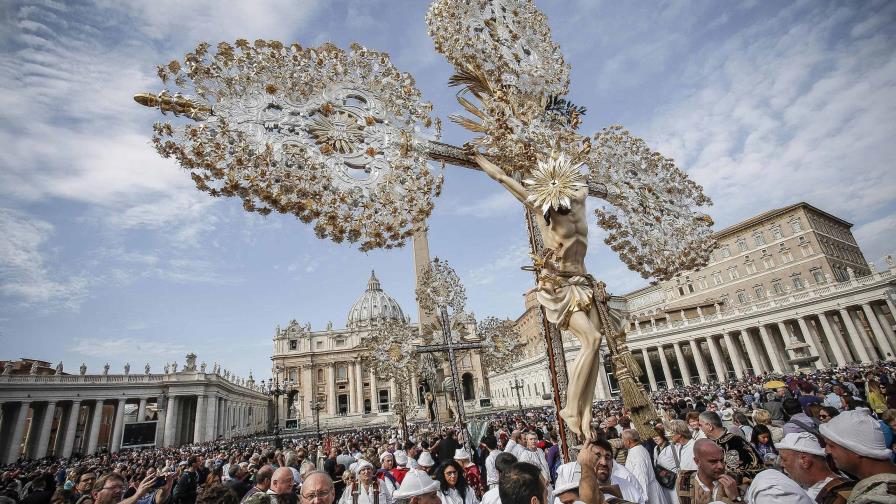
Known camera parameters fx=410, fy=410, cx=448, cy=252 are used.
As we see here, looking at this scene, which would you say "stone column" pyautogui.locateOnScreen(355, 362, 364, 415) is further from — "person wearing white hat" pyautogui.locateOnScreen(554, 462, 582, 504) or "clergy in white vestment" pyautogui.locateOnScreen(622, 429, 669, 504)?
"person wearing white hat" pyautogui.locateOnScreen(554, 462, 582, 504)

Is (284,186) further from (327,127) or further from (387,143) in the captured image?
(387,143)

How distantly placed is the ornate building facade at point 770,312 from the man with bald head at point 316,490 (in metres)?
37.4

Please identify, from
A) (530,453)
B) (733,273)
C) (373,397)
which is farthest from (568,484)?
(373,397)

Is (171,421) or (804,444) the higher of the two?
(171,421)

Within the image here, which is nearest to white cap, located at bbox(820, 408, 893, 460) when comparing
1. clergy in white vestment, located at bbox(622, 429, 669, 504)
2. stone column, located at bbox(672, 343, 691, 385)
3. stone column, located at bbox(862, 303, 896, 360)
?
clergy in white vestment, located at bbox(622, 429, 669, 504)

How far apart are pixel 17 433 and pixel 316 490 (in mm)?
58080

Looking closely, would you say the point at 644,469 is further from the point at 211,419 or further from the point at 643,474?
the point at 211,419

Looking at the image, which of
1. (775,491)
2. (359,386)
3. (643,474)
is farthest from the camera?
(359,386)

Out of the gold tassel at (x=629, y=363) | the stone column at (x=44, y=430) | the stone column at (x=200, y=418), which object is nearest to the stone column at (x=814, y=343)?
the gold tassel at (x=629, y=363)

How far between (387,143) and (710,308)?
235 ft

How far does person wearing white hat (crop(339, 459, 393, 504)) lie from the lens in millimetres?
5992

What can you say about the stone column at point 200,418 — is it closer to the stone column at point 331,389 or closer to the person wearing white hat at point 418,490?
the stone column at point 331,389

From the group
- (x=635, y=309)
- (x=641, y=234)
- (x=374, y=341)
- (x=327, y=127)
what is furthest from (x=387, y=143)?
(x=635, y=309)

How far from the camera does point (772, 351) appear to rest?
161 feet
